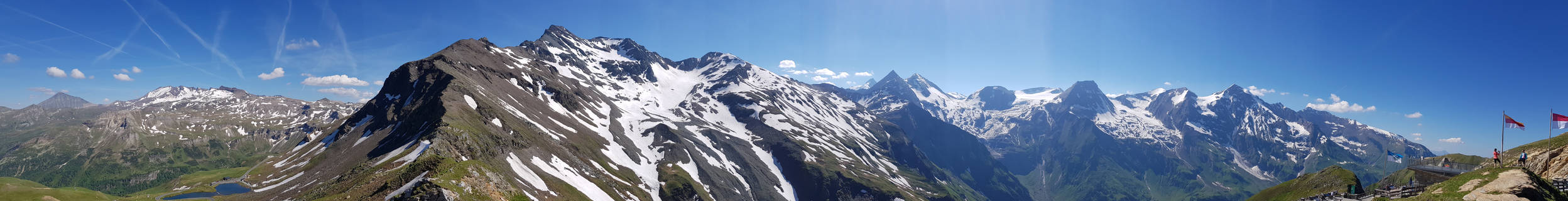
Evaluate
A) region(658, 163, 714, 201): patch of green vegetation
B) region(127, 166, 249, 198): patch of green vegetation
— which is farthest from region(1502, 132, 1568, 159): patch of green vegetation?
region(127, 166, 249, 198): patch of green vegetation

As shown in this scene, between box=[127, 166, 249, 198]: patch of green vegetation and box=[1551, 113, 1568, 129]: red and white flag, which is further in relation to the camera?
box=[127, 166, 249, 198]: patch of green vegetation

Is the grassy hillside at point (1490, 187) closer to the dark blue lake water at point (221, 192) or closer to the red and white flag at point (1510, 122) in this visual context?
the red and white flag at point (1510, 122)

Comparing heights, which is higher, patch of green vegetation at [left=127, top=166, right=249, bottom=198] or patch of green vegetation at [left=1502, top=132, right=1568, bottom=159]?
patch of green vegetation at [left=1502, top=132, right=1568, bottom=159]

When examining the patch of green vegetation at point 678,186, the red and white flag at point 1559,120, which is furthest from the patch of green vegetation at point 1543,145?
the patch of green vegetation at point 678,186

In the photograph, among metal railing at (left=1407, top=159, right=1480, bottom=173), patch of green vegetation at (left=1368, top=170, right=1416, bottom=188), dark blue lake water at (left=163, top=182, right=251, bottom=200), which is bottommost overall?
dark blue lake water at (left=163, top=182, right=251, bottom=200)

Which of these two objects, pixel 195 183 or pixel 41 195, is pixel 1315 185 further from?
pixel 195 183

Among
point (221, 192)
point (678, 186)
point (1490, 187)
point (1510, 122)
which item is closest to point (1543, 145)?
point (1510, 122)

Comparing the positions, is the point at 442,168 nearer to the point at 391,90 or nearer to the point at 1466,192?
the point at 1466,192

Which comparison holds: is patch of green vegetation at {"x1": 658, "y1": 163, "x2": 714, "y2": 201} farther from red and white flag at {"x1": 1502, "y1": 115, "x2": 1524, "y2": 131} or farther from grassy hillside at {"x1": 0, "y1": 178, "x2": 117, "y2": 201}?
red and white flag at {"x1": 1502, "y1": 115, "x2": 1524, "y2": 131}
